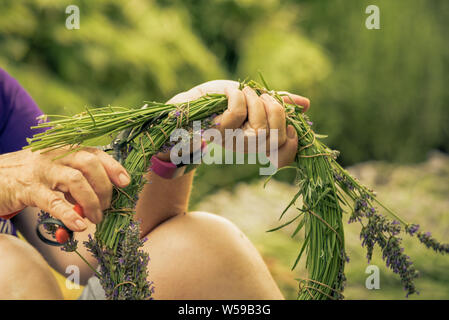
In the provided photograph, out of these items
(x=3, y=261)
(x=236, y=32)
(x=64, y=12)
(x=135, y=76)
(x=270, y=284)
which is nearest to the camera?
(x=3, y=261)

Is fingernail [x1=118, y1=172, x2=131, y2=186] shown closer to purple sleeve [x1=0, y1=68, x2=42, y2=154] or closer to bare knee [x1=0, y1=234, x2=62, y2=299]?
bare knee [x1=0, y1=234, x2=62, y2=299]

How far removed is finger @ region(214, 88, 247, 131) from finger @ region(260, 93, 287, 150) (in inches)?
1.5

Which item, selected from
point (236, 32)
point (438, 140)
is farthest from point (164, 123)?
point (438, 140)

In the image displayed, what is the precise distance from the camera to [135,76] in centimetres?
321

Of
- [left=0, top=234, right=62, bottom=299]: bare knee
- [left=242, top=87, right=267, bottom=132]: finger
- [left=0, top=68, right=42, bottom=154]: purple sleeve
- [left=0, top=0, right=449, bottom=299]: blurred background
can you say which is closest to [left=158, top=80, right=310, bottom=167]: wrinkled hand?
[left=242, top=87, right=267, bottom=132]: finger

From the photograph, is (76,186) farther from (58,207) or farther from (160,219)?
(160,219)

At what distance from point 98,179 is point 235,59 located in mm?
3485

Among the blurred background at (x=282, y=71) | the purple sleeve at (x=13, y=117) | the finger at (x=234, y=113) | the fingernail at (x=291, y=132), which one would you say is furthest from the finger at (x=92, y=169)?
the blurred background at (x=282, y=71)

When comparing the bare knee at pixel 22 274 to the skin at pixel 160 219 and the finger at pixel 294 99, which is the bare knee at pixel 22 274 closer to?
the skin at pixel 160 219

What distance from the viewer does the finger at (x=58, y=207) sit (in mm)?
706

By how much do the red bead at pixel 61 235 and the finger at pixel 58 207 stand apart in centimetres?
3

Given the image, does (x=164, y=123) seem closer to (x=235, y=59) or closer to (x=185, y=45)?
(x=185, y=45)

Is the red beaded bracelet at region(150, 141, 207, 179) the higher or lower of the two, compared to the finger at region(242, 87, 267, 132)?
lower

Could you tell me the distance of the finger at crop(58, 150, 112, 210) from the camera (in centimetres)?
73
